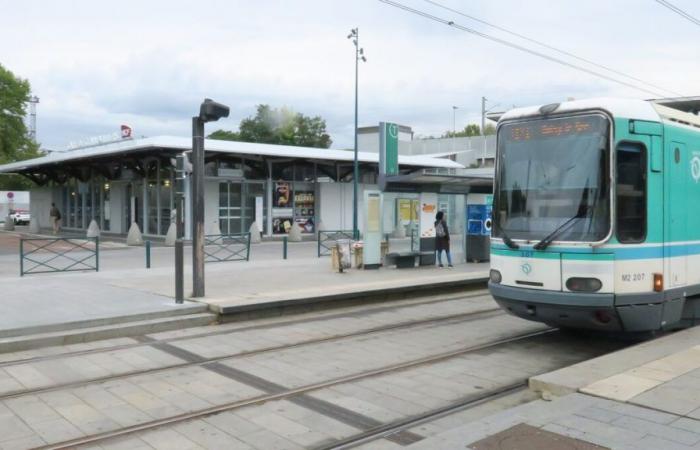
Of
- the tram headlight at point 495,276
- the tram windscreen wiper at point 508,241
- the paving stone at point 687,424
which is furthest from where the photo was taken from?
the tram headlight at point 495,276

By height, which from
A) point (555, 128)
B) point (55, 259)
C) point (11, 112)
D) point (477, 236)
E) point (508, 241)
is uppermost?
point (11, 112)

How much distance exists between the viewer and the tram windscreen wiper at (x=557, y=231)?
763cm

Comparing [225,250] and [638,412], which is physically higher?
[225,250]

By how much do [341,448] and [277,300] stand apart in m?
6.44

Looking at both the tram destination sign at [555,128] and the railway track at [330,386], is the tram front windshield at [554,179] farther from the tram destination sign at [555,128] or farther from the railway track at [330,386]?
the railway track at [330,386]

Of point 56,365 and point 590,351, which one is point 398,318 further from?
point 56,365

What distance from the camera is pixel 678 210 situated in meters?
8.22

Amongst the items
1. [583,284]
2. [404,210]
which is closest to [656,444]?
[583,284]

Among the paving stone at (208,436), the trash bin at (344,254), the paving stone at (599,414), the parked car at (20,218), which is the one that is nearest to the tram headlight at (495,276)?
the paving stone at (599,414)

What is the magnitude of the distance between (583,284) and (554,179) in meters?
1.35

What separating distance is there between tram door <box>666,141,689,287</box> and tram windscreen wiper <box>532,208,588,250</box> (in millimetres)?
1327

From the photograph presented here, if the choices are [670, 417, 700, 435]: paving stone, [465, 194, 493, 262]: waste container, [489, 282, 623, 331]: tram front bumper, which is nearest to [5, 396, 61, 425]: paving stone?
[670, 417, 700, 435]: paving stone

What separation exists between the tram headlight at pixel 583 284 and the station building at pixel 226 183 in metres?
20.3

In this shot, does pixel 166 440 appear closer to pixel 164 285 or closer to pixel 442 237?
pixel 164 285
